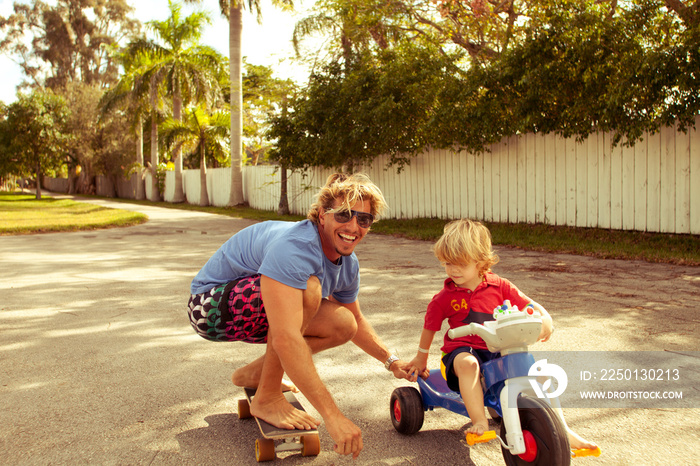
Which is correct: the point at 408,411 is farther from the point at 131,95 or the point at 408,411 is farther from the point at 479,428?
the point at 131,95

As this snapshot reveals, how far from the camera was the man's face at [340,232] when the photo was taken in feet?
8.50

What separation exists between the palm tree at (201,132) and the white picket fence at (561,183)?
Answer: 13130 mm

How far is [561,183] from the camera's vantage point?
1091 cm

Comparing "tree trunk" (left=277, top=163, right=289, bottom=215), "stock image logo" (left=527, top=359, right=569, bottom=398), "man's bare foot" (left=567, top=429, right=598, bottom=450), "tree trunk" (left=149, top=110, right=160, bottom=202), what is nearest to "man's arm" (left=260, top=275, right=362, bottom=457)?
"stock image logo" (left=527, top=359, right=569, bottom=398)

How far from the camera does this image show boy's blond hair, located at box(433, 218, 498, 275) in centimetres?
258

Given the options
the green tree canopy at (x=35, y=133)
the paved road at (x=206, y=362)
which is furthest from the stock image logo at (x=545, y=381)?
the green tree canopy at (x=35, y=133)

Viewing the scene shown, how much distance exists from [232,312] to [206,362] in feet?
3.96

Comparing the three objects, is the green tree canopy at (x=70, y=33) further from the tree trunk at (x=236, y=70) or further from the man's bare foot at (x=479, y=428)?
the man's bare foot at (x=479, y=428)

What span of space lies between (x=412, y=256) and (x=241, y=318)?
6.28m

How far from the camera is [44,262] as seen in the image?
8461 mm

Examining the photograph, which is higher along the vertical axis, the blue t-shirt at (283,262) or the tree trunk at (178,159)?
the tree trunk at (178,159)

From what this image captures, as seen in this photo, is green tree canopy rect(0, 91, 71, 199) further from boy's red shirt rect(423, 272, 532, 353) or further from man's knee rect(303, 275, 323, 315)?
boy's red shirt rect(423, 272, 532, 353)

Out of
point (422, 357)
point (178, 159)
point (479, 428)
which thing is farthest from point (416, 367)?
point (178, 159)

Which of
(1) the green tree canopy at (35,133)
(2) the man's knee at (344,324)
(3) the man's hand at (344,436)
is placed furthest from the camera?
(1) the green tree canopy at (35,133)
